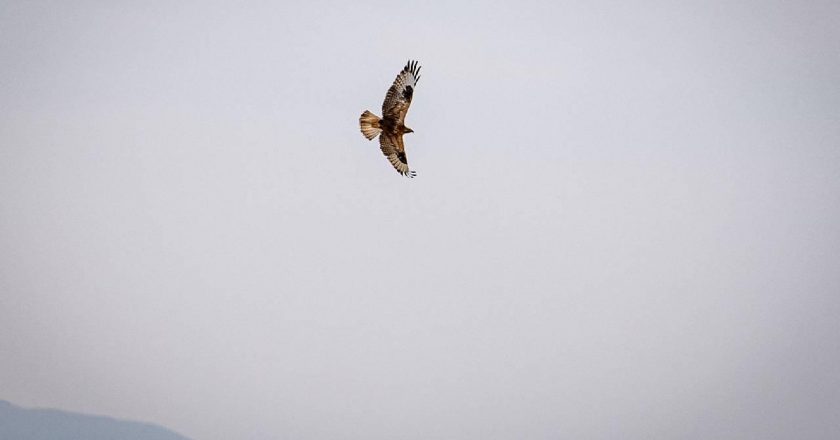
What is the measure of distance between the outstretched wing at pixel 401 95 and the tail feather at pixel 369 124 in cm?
23

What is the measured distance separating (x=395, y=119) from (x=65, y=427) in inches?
3698

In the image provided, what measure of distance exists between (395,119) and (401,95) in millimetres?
551

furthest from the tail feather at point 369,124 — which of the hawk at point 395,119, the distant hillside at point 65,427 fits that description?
the distant hillside at point 65,427

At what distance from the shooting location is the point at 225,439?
259ft

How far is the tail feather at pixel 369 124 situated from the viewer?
14.2 m

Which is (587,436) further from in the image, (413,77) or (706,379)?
(413,77)

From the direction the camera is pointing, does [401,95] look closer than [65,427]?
Yes

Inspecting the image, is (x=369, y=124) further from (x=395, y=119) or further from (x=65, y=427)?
(x=65, y=427)

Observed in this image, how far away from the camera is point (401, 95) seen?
14148 millimetres

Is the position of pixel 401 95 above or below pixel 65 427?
below

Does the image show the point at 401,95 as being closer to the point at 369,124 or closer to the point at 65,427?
A: the point at 369,124

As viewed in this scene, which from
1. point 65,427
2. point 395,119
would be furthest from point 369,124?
point 65,427

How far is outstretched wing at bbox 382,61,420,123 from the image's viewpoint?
1409 cm

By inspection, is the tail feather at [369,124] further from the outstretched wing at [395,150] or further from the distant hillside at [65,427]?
the distant hillside at [65,427]
